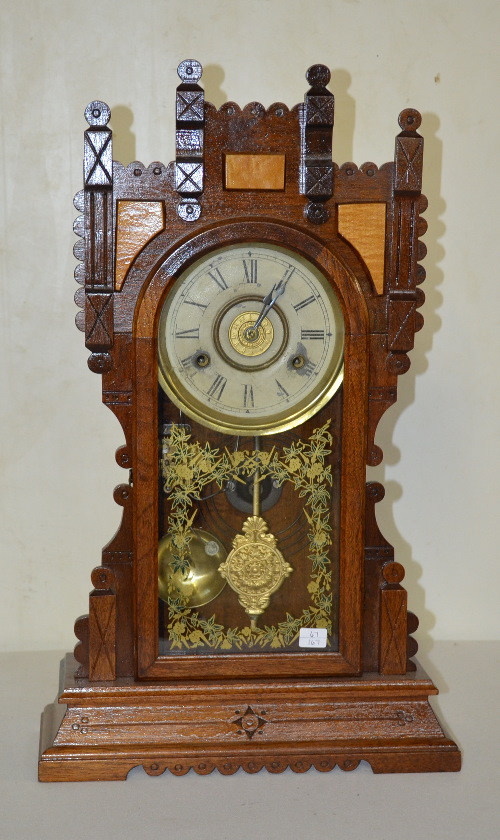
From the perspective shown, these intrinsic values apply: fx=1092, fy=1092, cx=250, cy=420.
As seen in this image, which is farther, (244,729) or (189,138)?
(244,729)

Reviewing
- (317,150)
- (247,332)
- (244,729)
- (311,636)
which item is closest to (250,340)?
(247,332)

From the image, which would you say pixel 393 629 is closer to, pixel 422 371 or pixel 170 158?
pixel 422 371

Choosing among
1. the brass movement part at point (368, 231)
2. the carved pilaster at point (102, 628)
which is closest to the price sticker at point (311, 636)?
the carved pilaster at point (102, 628)

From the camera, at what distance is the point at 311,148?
6.86 ft

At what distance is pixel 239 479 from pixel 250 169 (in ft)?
2.01

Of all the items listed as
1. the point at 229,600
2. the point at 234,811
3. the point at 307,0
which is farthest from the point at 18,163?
the point at 234,811

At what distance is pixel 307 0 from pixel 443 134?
0.49 meters

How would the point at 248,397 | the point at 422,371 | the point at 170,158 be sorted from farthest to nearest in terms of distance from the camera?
the point at 422,371 → the point at 170,158 → the point at 248,397

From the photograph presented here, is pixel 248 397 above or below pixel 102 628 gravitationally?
above

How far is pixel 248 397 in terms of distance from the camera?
2172mm

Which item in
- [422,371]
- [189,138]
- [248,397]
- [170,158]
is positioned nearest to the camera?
[189,138]

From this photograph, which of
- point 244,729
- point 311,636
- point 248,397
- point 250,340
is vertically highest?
point 250,340

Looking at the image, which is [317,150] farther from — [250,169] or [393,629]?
[393,629]

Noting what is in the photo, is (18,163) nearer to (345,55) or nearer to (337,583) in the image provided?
(345,55)
